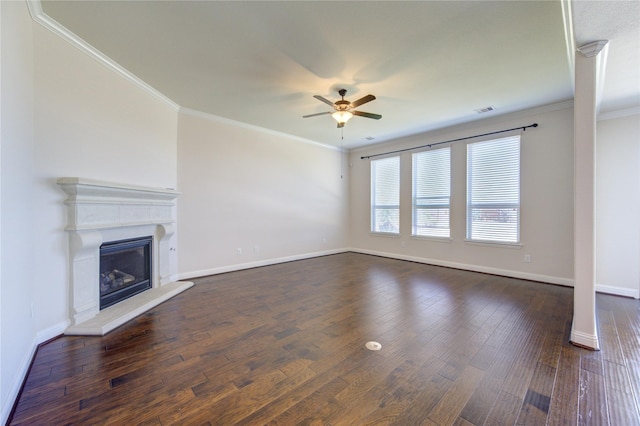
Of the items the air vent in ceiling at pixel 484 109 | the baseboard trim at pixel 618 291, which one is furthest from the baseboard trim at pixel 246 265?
the baseboard trim at pixel 618 291

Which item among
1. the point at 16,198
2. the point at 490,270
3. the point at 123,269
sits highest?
the point at 16,198

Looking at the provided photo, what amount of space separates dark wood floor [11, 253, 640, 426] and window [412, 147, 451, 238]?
225 cm

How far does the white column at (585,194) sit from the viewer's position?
2.28 metres

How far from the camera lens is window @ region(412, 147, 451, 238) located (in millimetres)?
5367

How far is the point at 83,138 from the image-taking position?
271 centimetres

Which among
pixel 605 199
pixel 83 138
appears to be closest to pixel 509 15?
pixel 605 199

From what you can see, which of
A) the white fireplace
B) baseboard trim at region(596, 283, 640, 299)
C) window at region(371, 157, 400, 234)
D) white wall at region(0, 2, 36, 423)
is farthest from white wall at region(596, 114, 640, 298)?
white wall at region(0, 2, 36, 423)

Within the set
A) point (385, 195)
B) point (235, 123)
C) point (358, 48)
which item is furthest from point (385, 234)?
point (358, 48)

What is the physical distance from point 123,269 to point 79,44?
2.47m

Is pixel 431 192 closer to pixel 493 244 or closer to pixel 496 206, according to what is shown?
pixel 496 206

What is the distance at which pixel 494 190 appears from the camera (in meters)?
4.72

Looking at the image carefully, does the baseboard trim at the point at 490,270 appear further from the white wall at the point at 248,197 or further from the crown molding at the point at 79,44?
the crown molding at the point at 79,44

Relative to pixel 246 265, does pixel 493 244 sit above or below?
above

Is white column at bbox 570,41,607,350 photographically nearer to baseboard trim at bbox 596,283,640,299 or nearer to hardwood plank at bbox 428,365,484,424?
hardwood plank at bbox 428,365,484,424
